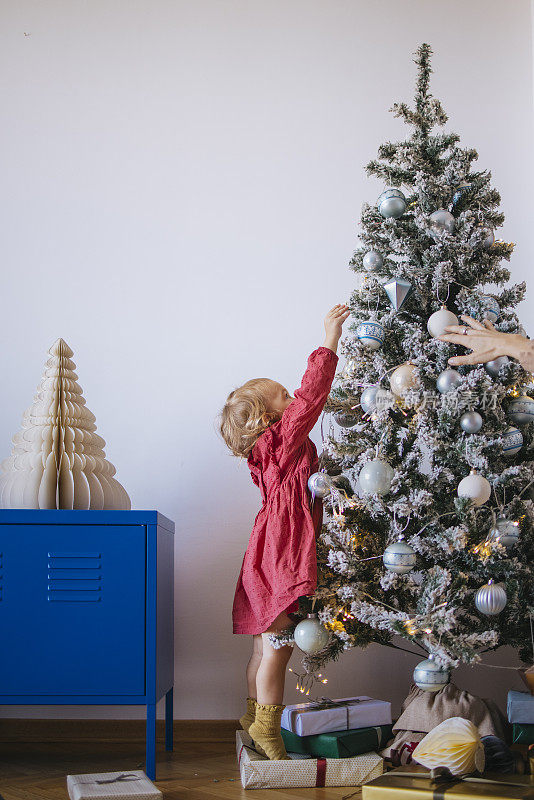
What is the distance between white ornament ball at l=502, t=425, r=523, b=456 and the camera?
5.72ft

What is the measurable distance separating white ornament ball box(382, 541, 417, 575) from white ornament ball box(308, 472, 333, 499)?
22 centimetres

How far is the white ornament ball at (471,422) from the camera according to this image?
1.71 metres

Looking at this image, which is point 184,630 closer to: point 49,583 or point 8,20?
point 49,583

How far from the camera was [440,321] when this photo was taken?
5.90ft

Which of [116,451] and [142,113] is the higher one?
[142,113]

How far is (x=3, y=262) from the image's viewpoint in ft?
8.47

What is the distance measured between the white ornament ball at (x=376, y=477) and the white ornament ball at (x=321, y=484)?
13 cm

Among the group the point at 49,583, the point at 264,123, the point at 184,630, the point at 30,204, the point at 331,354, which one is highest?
the point at 264,123

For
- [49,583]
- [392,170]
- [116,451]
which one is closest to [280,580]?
[49,583]

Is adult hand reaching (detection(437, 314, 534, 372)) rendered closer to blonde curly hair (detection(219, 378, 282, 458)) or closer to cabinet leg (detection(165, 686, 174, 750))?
blonde curly hair (detection(219, 378, 282, 458))

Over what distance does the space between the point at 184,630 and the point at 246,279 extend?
1148 mm

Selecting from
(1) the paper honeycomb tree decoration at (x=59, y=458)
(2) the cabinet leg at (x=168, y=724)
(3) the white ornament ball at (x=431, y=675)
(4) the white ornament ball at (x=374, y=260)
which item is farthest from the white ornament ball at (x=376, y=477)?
(2) the cabinet leg at (x=168, y=724)

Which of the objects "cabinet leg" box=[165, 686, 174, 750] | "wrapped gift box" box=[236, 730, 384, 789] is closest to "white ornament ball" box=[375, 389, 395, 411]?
"wrapped gift box" box=[236, 730, 384, 789]

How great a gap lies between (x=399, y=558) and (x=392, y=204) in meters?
0.85
